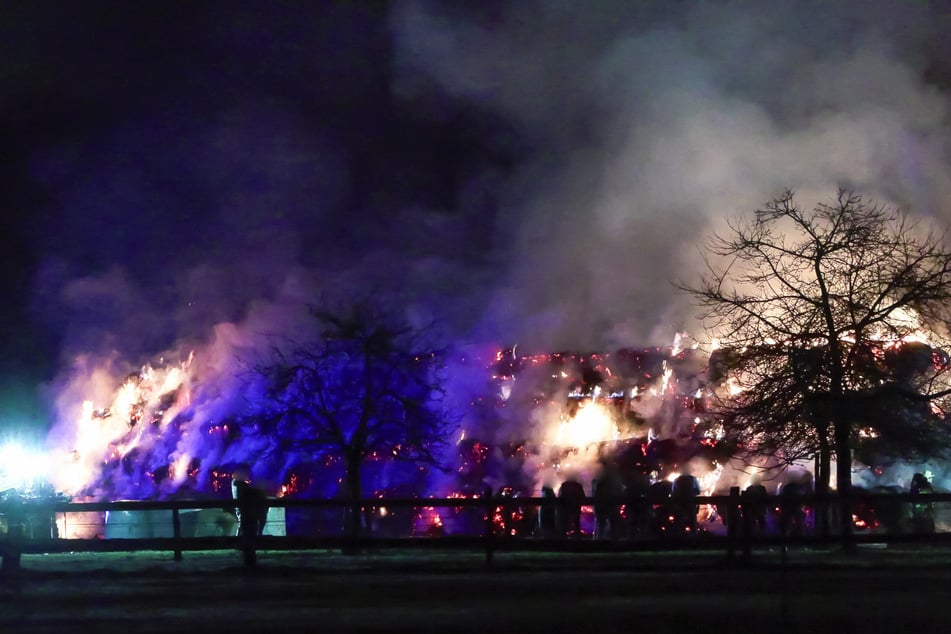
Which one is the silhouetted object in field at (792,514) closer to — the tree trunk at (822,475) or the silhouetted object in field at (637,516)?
the tree trunk at (822,475)

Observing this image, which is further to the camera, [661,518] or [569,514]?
[569,514]

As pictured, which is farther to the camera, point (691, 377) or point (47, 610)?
point (691, 377)

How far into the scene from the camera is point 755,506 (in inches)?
566

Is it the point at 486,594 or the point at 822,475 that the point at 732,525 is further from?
the point at 486,594

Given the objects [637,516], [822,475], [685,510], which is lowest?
[637,516]

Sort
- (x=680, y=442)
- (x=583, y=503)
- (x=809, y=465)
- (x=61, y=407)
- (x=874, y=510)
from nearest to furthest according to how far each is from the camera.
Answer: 1. (x=583, y=503)
2. (x=874, y=510)
3. (x=809, y=465)
4. (x=680, y=442)
5. (x=61, y=407)

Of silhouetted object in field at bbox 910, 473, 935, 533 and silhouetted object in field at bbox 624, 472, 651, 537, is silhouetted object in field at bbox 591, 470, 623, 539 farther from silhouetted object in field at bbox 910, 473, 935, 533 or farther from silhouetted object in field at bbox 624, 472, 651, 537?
silhouetted object in field at bbox 910, 473, 935, 533

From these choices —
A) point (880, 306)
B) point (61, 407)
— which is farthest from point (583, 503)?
point (61, 407)

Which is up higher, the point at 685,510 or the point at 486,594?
the point at 685,510

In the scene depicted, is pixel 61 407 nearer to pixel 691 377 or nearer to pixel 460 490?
pixel 460 490

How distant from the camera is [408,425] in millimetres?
20031

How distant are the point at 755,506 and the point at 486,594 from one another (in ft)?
19.5

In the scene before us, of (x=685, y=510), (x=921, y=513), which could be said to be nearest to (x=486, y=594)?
(x=685, y=510)

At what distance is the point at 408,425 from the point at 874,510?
9466 mm
